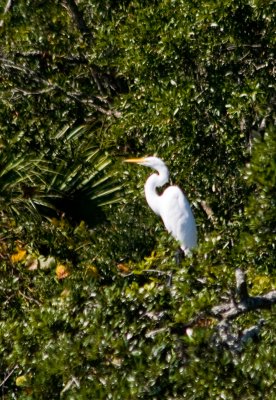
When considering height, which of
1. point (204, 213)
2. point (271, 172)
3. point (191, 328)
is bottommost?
point (204, 213)

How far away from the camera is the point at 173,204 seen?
6934mm

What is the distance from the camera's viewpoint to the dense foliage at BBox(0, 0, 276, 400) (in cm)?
420

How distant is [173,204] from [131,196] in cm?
30

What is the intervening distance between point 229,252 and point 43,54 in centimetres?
303

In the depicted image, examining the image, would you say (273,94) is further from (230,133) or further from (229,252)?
(229,252)

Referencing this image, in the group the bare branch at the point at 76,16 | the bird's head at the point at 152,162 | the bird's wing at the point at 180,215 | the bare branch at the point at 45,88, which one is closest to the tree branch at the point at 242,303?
the bird's head at the point at 152,162

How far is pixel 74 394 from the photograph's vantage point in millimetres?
4188

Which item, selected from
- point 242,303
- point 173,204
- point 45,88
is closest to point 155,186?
point 173,204

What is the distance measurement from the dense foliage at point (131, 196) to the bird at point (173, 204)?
7 centimetres

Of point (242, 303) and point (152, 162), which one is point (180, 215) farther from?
point (242, 303)

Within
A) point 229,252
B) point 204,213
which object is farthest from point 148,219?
point 229,252

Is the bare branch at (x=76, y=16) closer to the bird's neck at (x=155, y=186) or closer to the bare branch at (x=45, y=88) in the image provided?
the bare branch at (x=45, y=88)

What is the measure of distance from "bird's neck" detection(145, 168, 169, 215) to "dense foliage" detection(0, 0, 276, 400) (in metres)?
0.06

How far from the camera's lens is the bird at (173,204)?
22.4 feet
